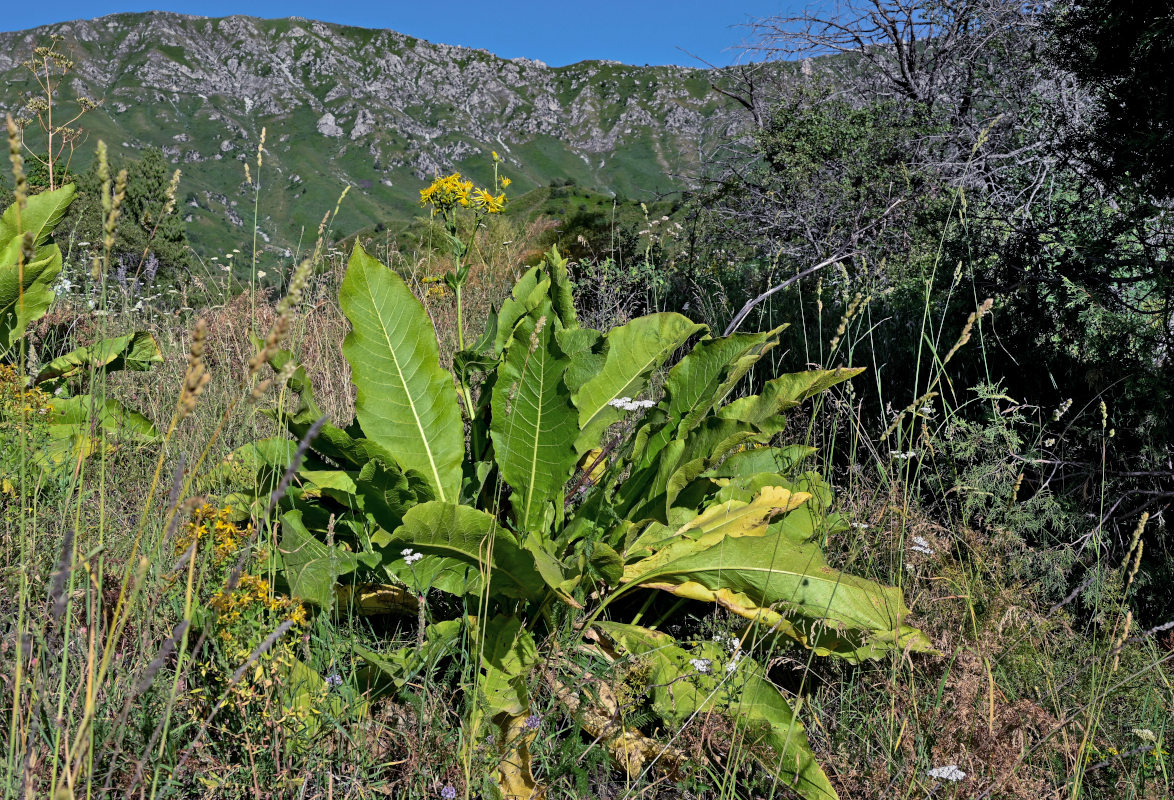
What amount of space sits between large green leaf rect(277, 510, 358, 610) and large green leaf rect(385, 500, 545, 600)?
0.39 feet

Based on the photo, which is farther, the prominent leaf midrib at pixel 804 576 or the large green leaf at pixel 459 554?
the prominent leaf midrib at pixel 804 576

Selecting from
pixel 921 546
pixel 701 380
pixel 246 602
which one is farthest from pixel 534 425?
pixel 921 546

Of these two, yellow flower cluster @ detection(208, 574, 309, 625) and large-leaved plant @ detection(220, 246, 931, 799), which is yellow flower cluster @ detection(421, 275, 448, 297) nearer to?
large-leaved plant @ detection(220, 246, 931, 799)

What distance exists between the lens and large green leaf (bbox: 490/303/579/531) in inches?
77.9

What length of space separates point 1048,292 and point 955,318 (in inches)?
16.9

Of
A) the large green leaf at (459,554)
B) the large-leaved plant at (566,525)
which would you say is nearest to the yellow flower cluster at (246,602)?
the large-leaved plant at (566,525)

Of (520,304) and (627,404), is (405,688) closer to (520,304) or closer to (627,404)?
(627,404)

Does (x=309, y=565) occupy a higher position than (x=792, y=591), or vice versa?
(x=309, y=565)

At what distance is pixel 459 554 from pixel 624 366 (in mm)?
853

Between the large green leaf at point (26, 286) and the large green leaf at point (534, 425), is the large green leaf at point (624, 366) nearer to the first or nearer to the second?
the large green leaf at point (534, 425)

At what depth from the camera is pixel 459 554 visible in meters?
1.77

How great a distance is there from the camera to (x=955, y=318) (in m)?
3.46

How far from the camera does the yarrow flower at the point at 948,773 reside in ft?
4.65

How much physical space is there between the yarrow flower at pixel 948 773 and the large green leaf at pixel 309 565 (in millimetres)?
1268
